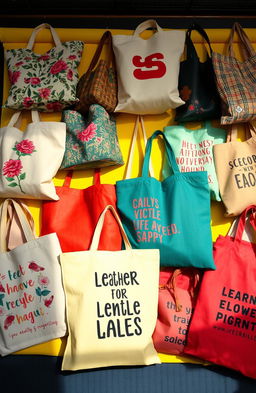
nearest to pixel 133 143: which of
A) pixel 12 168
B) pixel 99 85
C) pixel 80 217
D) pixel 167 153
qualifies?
pixel 167 153

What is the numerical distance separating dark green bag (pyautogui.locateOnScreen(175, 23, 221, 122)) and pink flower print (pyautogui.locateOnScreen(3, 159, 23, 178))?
0.61 meters

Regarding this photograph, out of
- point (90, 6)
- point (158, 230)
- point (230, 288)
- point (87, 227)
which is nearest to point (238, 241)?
point (230, 288)

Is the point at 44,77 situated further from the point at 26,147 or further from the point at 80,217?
the point at 80,217

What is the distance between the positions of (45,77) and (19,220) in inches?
21.6

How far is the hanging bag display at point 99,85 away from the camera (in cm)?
134

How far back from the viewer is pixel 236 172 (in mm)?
1288

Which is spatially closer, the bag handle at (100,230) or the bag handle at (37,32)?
the bag handle at (100,230)

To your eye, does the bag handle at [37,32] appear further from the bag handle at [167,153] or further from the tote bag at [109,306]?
the tote bag at [109,306]

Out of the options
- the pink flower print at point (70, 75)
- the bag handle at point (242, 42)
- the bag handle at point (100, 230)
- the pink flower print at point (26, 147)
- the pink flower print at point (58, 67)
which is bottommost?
the bag handle at point (100, 230)

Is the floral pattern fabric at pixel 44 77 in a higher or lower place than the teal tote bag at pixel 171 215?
higher

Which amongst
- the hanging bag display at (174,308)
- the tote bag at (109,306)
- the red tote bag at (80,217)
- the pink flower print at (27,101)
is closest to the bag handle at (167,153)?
the red tote bag at (80,217)

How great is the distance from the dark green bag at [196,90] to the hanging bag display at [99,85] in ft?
0.85

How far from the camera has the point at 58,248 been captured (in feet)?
4.01

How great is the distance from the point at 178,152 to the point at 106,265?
19.3 inches
